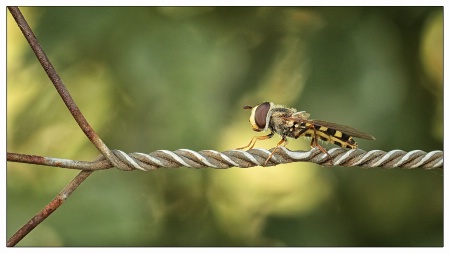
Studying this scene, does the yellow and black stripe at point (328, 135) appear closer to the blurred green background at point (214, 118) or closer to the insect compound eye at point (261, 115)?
the insect compound eye at point (261, 115)

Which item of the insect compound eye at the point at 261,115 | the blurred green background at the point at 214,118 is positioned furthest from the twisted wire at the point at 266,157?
the blurred green background at the point at 214,118

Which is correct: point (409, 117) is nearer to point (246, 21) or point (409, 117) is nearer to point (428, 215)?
point (428, 215)

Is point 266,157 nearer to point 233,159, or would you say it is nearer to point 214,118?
point 233,159

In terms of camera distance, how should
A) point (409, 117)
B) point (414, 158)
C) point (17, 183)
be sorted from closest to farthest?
point (414, 158)
point (17, 183)
point (409, 117)

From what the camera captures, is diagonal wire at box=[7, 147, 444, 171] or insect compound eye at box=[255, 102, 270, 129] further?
insect compound eye at box=[255, 102, 270, 129]

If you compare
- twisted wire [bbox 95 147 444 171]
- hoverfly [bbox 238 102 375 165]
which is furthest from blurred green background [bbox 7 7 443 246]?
twisted wire [bbox 95 147 444 171]

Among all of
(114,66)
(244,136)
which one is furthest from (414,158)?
(114,66)

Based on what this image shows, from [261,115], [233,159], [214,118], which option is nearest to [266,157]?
[233,159]

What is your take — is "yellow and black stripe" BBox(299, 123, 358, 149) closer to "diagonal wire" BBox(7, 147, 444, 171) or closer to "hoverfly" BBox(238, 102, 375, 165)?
"hoverfly" BBox(238, 102, 375, 165)
